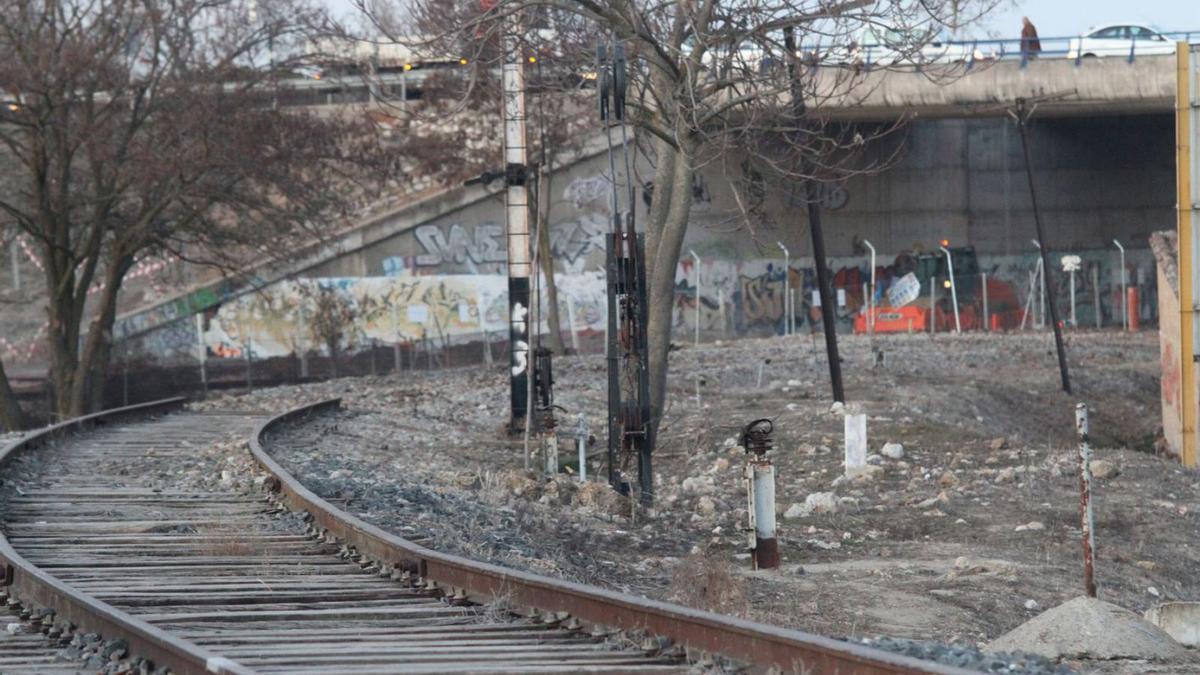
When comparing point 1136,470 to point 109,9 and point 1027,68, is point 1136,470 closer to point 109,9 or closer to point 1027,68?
point 109,9

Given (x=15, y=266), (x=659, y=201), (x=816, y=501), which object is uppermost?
(x=15, y=266)

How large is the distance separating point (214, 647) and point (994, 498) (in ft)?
35.8

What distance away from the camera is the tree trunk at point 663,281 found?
62.6 ft

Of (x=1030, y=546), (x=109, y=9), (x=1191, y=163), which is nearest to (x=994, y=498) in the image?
(x=1030, y=546)

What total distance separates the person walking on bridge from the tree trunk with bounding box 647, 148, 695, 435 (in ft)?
64.1

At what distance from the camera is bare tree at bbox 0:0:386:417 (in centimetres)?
2950

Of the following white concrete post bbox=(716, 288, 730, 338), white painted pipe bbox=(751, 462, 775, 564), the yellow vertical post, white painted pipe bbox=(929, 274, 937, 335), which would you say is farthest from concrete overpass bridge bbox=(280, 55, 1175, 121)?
white painted pipe bbox=(751, 462, 775, 564)

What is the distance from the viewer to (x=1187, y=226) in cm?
2214

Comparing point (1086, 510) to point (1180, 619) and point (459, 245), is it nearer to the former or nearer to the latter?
point (1180, 619)

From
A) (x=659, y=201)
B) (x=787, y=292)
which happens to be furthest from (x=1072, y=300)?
(x=659, y=201)

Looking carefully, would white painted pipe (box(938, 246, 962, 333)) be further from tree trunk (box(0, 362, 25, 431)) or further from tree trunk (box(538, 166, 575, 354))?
tree trunk (box(0, 362, 25, 431))

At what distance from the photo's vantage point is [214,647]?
6980 mm

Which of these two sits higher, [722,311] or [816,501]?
[722,311]

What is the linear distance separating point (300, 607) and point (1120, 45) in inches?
1460
